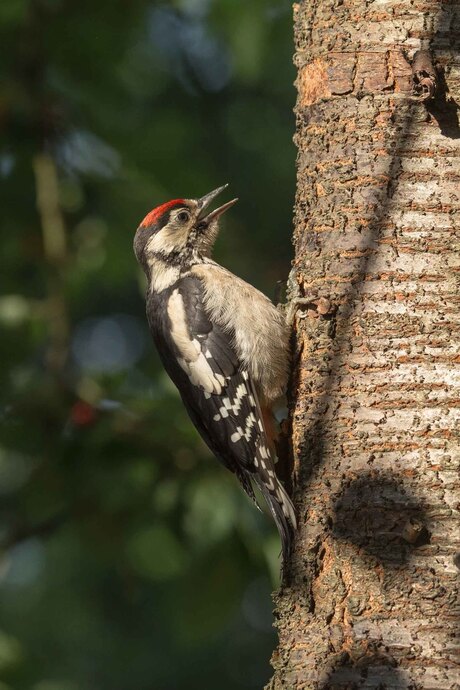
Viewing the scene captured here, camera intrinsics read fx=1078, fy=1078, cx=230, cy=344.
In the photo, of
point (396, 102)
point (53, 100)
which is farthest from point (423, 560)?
point (53, 100)

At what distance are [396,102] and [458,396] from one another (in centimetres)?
92

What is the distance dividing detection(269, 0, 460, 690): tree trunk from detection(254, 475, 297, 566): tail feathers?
9 centimetres

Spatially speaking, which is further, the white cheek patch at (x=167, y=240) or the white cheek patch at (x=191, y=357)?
the white cheek patch at (x=167, y=240)

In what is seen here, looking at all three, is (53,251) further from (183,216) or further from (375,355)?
(375,355)

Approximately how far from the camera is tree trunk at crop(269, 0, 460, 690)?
2766 millimetres

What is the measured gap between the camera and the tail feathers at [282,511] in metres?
3.16

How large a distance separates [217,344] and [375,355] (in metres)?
1.33

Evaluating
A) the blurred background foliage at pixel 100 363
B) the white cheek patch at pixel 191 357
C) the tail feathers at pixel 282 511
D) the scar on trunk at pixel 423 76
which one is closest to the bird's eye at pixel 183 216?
the blurred background foliage at pixel 100 363

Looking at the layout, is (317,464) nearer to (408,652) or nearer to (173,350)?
(408,652)

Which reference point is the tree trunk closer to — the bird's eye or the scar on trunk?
the scar on trunk

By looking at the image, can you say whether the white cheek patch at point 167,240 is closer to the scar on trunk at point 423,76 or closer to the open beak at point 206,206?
the open beak at point 206,206

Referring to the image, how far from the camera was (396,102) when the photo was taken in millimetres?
3211

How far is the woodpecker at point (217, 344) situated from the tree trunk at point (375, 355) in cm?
53

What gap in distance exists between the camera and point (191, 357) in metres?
4.24
